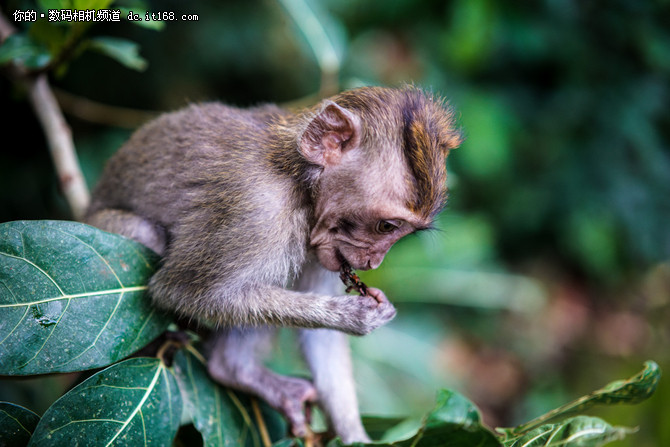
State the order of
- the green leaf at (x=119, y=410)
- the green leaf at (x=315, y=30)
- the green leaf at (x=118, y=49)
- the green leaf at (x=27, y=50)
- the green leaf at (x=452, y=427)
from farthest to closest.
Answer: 1. the green leaf at (x=315, y=30)
2. the green leaf at (x=118, y=49)
3. the green leaf at (x=27, y=50)
4. the green leaf at (x=119, y=410)
5. the green leaf at (x=452, y=427)

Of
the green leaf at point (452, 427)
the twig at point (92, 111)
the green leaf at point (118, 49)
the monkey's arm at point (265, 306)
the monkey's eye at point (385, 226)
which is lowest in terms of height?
the green leaf at point (452, 427)

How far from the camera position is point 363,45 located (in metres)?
5.15

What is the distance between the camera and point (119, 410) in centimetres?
165

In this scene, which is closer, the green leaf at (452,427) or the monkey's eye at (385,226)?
the green leaf at (452,427)

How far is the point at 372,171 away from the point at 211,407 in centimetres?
102

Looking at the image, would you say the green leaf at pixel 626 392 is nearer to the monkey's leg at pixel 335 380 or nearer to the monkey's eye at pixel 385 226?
the monkey's eye at pixel 385 226

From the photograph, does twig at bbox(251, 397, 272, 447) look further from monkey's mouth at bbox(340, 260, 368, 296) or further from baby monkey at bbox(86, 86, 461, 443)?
monkey's mouth at bbox(340, 260, 368, 296)

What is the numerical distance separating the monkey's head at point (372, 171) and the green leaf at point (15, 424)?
1063 millimetres

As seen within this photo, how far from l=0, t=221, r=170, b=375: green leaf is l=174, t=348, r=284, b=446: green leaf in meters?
0.28

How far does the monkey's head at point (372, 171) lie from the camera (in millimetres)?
1935

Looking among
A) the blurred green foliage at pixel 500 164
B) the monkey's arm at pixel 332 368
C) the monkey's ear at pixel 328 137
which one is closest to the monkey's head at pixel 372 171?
the monkey's ear at pixel 328 137

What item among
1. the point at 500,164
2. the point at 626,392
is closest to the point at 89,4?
the point at 626,392

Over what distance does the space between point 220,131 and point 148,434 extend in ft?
3.76

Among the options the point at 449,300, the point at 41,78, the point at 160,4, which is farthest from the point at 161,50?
the point at 449,300
